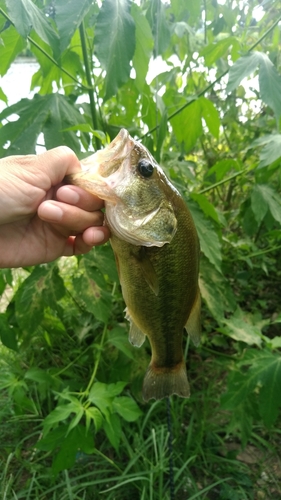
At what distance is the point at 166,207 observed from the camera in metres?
0.90

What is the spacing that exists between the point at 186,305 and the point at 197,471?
1114 millimetres

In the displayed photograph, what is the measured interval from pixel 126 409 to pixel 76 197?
29.7 inches

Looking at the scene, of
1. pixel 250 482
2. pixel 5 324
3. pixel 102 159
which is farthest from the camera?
pixel 250 482

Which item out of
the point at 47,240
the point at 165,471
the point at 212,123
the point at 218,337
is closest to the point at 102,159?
the point at 47,240

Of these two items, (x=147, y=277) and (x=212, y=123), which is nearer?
(x=147, y=277)

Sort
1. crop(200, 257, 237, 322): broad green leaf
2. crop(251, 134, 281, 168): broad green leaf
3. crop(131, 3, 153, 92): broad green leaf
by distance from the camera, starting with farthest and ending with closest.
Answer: crop(200, 257, 237, 322): broad green leaf → crop(251, 134, 281, 168): broad green leaf → crop(131, 3, 153, 92): broad green leaf

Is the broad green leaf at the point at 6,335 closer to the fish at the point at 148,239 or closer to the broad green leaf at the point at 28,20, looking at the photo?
the fish at the point at 148,239

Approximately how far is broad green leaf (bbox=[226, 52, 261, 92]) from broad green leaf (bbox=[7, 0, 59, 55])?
571 millimetres

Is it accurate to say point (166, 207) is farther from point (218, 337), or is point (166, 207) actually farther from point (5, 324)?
point (218, 337)

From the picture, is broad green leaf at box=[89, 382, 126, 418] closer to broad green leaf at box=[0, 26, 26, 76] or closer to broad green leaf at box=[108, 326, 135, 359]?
broad green leaf at box=[108, 326, 135, 359]

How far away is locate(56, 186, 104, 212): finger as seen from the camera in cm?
91

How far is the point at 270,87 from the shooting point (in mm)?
1241

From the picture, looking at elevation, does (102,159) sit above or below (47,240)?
above

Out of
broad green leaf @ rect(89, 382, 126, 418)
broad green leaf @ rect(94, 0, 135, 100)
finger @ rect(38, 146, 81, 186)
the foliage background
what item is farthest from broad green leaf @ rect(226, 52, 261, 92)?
broad green leaf @ rect(89, 382, 126, 418)
